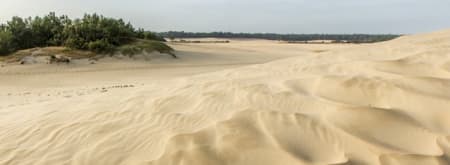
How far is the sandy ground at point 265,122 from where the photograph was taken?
→ 2967mm

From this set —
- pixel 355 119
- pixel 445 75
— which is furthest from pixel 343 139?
pixel 445 75

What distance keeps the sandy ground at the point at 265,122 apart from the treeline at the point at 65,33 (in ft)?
38.4

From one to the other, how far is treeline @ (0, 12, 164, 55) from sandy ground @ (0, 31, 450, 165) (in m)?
11.7

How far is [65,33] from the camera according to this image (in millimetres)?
17406

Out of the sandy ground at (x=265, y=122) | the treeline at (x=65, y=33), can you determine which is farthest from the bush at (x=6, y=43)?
the sandy ground at (x=265, y=122)

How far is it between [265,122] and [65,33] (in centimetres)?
1537

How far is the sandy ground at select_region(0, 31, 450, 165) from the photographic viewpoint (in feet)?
9.73

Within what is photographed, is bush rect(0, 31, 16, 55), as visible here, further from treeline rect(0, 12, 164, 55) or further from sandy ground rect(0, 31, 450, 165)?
sandy ground rect(0, 31, 450, 165)

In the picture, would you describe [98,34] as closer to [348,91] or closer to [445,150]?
[348,91]

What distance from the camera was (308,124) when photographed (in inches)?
130

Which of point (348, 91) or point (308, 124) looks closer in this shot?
point (308, 124)

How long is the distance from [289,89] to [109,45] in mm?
13156

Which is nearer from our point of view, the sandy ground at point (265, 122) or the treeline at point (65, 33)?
the sandy ground at point (265, 122)

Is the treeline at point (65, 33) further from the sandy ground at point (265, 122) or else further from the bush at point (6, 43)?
the sandy ground at point (265, 122)
